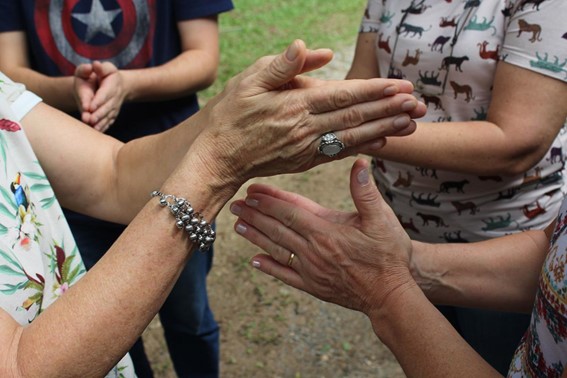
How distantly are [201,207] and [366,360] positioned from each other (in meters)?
2.08

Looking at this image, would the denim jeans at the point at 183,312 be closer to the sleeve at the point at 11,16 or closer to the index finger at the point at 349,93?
the sleeve at the point at 11,16

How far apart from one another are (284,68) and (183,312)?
1.49 m

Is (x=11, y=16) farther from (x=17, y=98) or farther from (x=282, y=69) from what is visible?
A: (x=282, y=69)

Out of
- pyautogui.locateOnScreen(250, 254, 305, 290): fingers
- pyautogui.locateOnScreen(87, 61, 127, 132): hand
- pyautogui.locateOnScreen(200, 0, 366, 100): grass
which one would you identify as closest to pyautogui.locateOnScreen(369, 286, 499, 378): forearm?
pyautogui.locateOnScreen(250, 254, 305, 290): fingers

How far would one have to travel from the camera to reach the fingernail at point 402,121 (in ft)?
4.64

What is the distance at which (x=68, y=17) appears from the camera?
2.18 m

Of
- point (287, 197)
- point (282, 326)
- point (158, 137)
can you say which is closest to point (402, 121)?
point (287, 197)

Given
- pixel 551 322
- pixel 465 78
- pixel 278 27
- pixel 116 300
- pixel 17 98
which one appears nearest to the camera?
pixel 551 322

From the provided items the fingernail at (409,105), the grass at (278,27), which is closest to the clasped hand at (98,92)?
the fingernail at (409,105)

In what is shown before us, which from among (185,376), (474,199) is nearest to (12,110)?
(474,199)

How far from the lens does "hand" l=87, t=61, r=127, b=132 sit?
6.81 feet

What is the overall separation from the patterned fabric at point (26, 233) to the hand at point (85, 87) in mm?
463

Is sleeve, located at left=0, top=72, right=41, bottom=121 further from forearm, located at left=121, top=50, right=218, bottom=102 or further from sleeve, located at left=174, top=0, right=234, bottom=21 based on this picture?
sleeve, located at left=174, top=0, right=234, bottom=21

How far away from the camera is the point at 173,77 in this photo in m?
2.28
